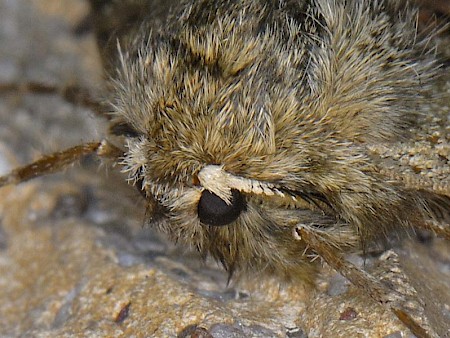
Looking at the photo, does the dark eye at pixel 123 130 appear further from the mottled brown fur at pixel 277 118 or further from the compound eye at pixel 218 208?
the compound eye at pixel 218 208

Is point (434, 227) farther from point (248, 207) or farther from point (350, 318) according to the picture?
point (248, 207)

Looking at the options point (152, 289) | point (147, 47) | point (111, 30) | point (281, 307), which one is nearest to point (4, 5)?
point (111, 30)

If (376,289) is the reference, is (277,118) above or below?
above

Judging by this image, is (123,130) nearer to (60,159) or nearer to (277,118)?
(60,159)

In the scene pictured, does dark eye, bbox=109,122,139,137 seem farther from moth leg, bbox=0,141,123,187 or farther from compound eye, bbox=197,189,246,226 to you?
compound eye, bbox=197,189,246,226

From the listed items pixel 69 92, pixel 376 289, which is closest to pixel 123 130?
pixel 69 92

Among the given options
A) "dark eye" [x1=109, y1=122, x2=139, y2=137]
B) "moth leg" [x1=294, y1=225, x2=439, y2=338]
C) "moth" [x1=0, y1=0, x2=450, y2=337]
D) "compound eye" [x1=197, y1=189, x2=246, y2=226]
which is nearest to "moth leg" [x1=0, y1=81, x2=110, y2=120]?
"dark eye" [x1=109, y1=122, x2=139, y2=137]
